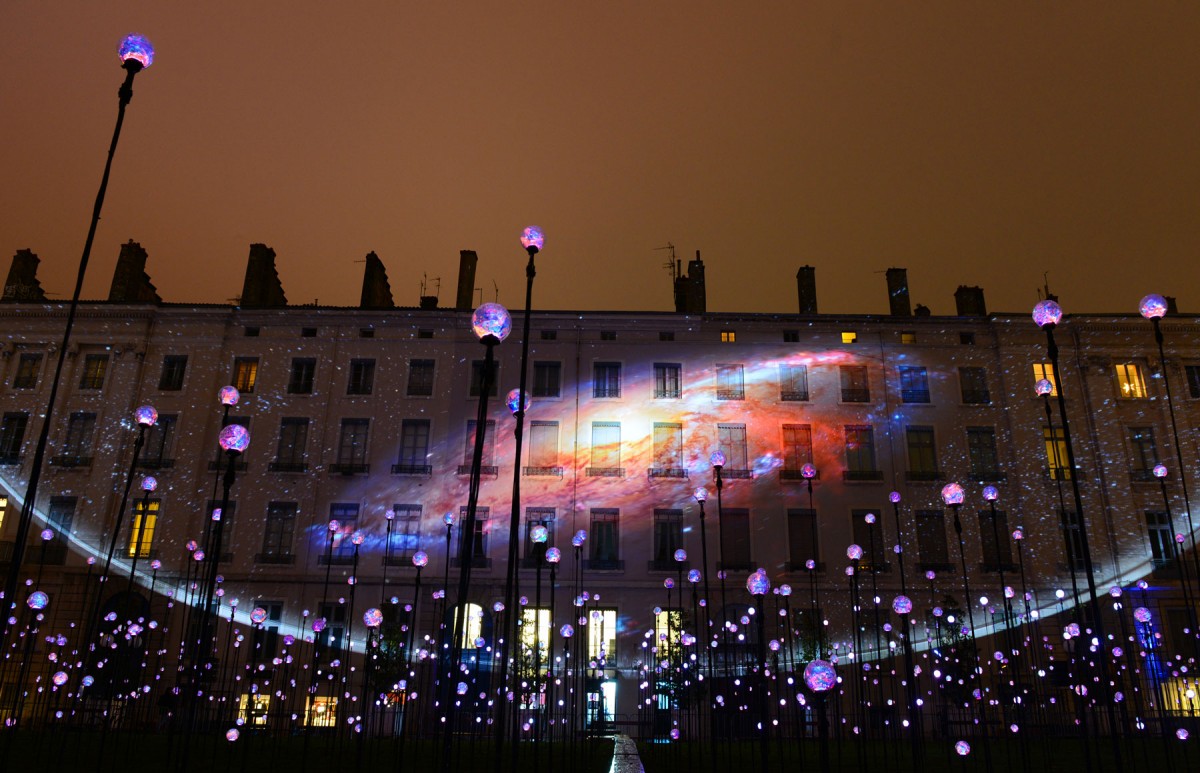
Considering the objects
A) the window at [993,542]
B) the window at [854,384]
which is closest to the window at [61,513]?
the window at [854,384]

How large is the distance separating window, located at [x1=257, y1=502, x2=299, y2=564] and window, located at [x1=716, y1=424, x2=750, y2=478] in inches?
612

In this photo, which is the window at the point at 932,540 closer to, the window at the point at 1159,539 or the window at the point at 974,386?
the window at the point at 974,386

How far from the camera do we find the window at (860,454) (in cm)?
2923

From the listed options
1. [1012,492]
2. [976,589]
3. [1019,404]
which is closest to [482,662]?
[976,589]

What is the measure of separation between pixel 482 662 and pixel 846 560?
13060 mm

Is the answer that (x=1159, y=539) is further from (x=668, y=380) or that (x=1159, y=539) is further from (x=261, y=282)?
(x=261, y=282)

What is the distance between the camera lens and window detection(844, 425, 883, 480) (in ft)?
95.9

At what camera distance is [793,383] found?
30.5 metres

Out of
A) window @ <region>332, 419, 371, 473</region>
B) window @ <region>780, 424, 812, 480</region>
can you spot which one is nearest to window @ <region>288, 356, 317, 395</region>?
window @ <region>332, 419, 371, 473</region>

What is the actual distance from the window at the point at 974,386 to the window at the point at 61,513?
3266 centimetres

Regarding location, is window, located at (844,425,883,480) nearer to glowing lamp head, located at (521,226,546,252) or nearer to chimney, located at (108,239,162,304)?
glowing lamp head, located at (521,226,546,252)

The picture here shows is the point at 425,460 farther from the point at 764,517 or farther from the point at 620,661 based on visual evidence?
the point at 764,517

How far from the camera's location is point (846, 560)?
93.4ft

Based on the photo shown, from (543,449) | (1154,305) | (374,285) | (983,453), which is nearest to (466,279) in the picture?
(374,285)
